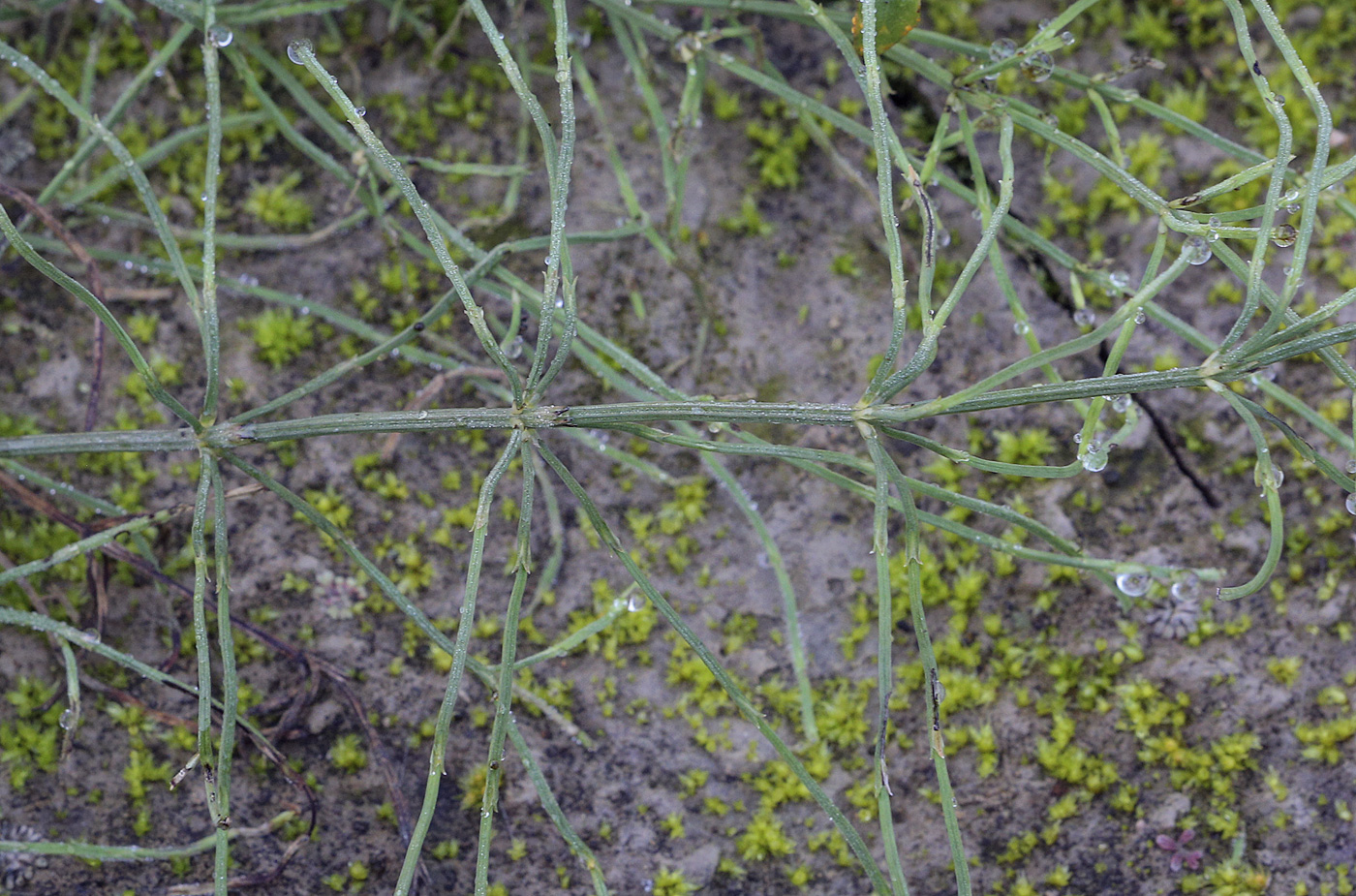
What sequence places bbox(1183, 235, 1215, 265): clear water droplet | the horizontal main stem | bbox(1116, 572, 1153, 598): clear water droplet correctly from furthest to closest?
1. bbox(1116, 572, 1153, 598): clear water droplet
2. bbox(1183, 235, 1215, 265): clear water droplet
3. the horizontal main stem

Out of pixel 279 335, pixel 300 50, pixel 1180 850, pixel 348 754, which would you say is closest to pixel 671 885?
pixel 348 754

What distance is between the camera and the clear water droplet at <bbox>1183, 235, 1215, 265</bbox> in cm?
128

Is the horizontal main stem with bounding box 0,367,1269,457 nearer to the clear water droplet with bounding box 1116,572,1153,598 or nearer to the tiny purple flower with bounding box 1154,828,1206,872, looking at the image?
the clear water droplet with bounding box 1116,572,1153,598

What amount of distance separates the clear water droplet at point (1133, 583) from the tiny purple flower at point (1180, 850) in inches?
23.9

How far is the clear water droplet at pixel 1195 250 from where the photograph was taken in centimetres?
128

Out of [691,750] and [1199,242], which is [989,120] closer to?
[1199,242]

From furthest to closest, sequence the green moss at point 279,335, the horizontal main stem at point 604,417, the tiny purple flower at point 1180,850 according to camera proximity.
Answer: the green moss at point 279,335
the tiny purple flower at point 1180,850
the horizontal main stem at point 604,417

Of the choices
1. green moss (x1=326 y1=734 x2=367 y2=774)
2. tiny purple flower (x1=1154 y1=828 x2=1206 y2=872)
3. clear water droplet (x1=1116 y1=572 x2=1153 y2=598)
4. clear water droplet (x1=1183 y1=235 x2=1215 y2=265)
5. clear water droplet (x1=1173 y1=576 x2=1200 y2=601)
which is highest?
clear water droplet (x1=1183 y1=235 x2=1215 y2=265)

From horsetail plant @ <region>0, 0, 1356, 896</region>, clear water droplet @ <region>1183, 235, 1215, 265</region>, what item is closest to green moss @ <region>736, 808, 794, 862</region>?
horsetail plant @ <region>0, 0, 1356, 896</region>

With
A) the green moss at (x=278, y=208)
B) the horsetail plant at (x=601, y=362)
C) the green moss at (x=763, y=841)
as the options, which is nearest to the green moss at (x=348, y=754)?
the horsetail plant at (x=601, y=362)

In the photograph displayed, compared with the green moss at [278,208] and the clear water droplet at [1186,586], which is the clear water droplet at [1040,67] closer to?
the clear water droplet at [1186,586]

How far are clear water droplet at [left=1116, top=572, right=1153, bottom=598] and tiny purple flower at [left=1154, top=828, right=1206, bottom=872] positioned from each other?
1.99ft

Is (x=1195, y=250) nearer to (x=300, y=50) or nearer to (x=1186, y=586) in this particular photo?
(x=1186, y=586)

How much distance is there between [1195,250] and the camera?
1290 mm
